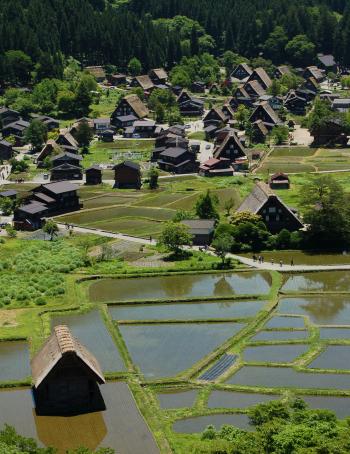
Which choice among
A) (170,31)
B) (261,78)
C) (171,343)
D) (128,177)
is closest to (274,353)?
(171,343)

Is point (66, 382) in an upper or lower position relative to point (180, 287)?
upper

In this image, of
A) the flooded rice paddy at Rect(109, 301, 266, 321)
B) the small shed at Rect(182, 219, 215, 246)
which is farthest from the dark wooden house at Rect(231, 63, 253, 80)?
the flooded rice paddy at Rect(109, 301, 266, 321)

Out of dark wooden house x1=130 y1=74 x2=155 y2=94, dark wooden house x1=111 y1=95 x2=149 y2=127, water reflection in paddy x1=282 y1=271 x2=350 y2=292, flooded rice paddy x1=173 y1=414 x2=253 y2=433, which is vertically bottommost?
water reflection in paddy x1=282 y1=271 x2=350 y2=292

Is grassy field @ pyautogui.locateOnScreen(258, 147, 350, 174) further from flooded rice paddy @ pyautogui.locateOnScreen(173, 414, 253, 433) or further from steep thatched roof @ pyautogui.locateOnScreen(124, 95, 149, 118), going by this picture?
flooded rice paddy @ pyautogui.locateOnScreen(173, 414, 253, 433)

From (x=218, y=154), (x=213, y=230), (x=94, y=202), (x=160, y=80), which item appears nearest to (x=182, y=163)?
(x=218, y=154)

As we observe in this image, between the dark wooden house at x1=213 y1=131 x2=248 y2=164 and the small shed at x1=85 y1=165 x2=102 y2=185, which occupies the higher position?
the dark wooden house at x1=213 y1=131 x2=248 y2=164

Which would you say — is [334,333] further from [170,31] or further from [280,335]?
[170,31]

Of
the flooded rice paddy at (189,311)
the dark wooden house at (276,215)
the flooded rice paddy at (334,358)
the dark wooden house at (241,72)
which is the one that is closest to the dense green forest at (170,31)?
the dark wooden house at (241,72)
